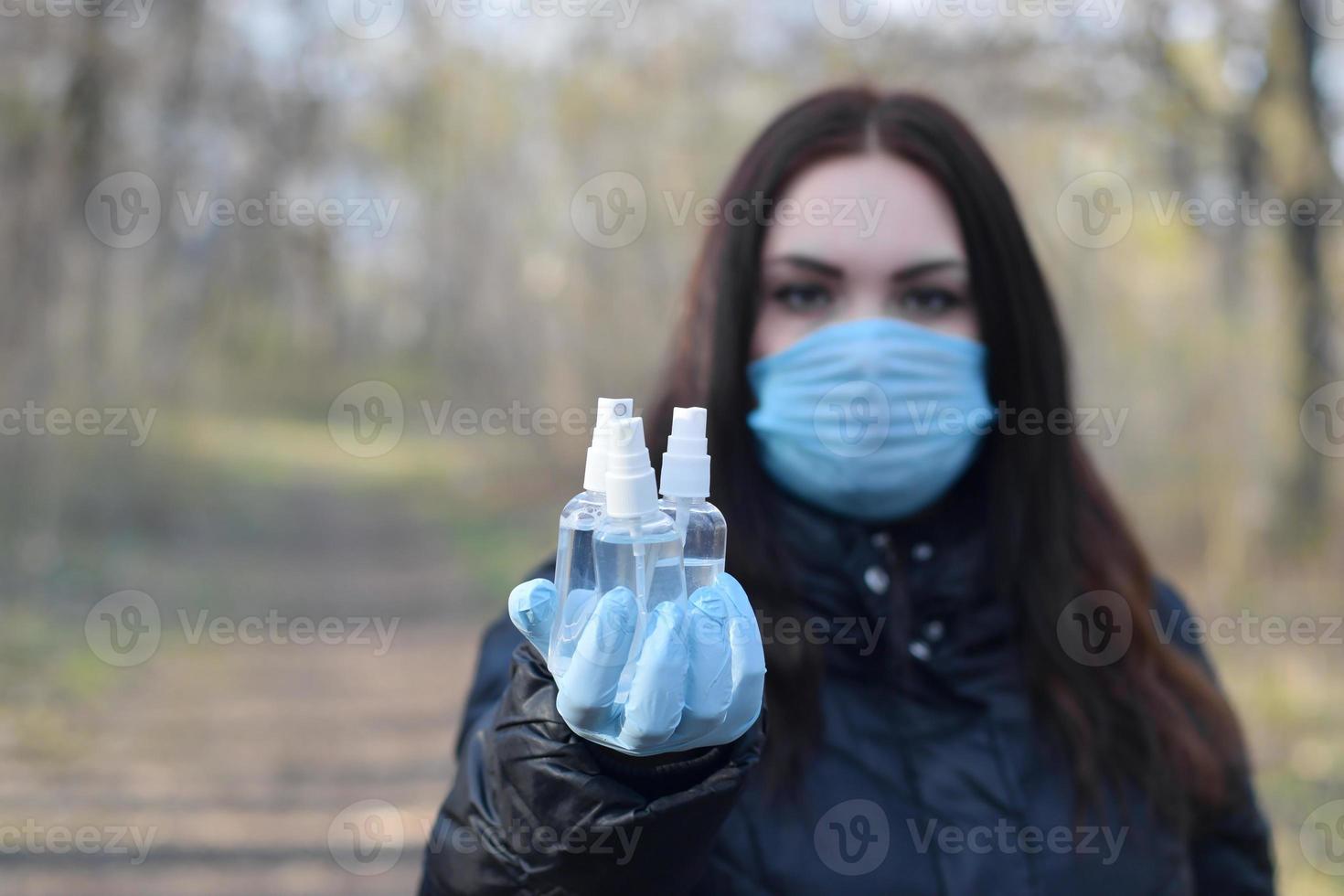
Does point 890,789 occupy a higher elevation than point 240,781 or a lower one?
higher

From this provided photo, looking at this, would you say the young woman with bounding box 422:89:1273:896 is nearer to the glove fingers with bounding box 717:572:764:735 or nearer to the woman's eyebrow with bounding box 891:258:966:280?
the woman's eyebrow with bounding box 891:258:966:280

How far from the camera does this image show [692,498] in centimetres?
106

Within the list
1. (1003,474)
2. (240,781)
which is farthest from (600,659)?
(240,781)

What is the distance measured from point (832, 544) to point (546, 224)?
6.18 meters

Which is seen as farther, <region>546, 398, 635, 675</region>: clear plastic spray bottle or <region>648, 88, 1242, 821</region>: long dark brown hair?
<region>648, 88, 1242, 821</region>: long dark brown hair

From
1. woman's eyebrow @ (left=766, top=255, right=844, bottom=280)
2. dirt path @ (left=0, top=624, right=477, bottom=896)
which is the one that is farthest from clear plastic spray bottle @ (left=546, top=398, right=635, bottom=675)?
dirt path @ (left=0, top=624, right=477, bottom=896)

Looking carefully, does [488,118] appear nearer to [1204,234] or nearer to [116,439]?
[116,439]

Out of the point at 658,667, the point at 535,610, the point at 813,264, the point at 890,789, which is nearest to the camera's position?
the point at 658,667

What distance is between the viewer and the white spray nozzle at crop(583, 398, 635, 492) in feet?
3.24

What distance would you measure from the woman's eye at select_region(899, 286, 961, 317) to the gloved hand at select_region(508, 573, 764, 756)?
2.61 ft

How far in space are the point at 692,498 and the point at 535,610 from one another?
20 centimetres

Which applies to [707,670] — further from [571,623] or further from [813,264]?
[813,264]

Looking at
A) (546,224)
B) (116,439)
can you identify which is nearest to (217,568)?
(116,439)

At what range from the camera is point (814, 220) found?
1597 millimetres
